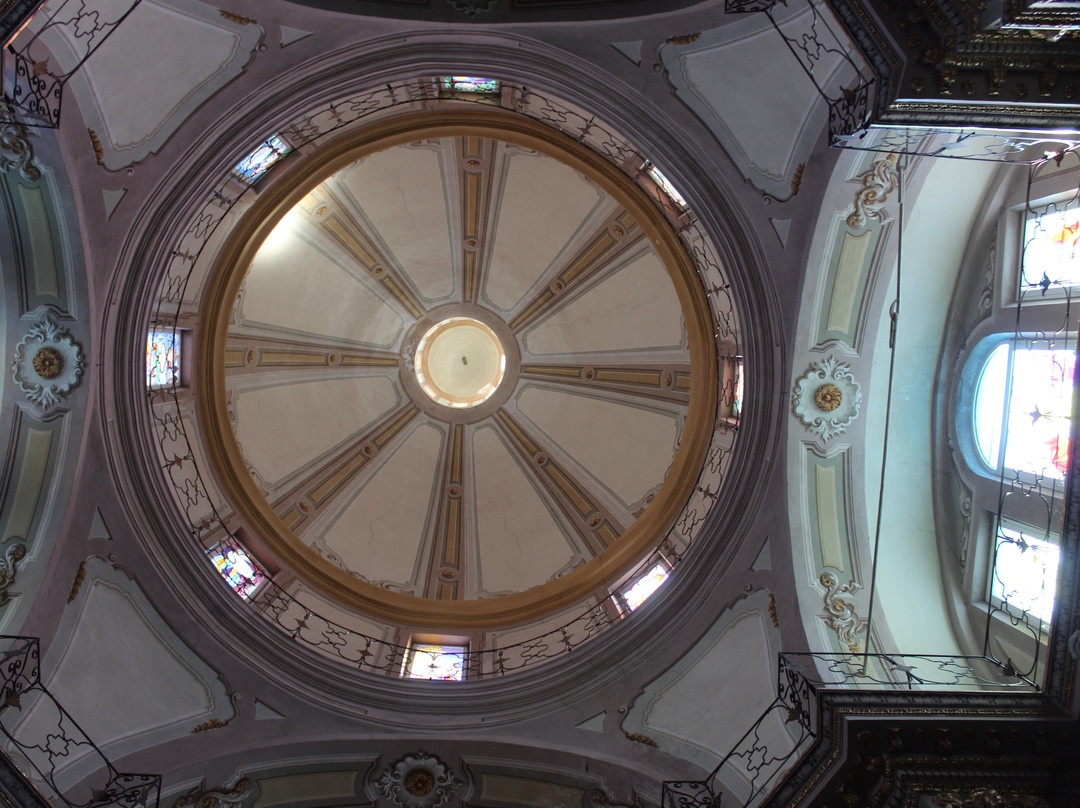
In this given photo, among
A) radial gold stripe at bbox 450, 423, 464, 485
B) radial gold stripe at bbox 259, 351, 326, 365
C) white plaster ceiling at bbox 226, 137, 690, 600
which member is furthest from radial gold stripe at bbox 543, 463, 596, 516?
radial gold stripe at bbox 259, 351, 326, 365

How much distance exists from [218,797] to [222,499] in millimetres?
5063

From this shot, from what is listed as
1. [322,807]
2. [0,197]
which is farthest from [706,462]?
[0,197]

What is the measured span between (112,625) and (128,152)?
6.86 metres

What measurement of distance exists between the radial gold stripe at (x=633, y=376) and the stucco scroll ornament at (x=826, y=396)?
265 inches

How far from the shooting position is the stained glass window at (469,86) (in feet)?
36.6

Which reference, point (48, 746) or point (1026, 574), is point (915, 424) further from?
point (48, 746)

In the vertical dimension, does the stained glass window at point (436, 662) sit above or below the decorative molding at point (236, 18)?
below

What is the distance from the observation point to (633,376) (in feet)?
61.3

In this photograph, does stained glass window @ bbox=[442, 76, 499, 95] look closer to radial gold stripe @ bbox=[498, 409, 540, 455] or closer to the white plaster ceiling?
the white plaster ceiling

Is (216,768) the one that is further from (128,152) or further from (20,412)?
(128,152)

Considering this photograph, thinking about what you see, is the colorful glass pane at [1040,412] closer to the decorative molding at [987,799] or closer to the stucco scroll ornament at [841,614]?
the stucco scroll ornament at [841,614]

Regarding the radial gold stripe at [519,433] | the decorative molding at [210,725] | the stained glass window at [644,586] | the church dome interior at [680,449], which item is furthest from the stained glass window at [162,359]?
the radial gold stripe at [519,433]

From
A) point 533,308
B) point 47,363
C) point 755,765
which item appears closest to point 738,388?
point 755,765

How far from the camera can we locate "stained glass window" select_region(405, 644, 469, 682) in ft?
43.7
